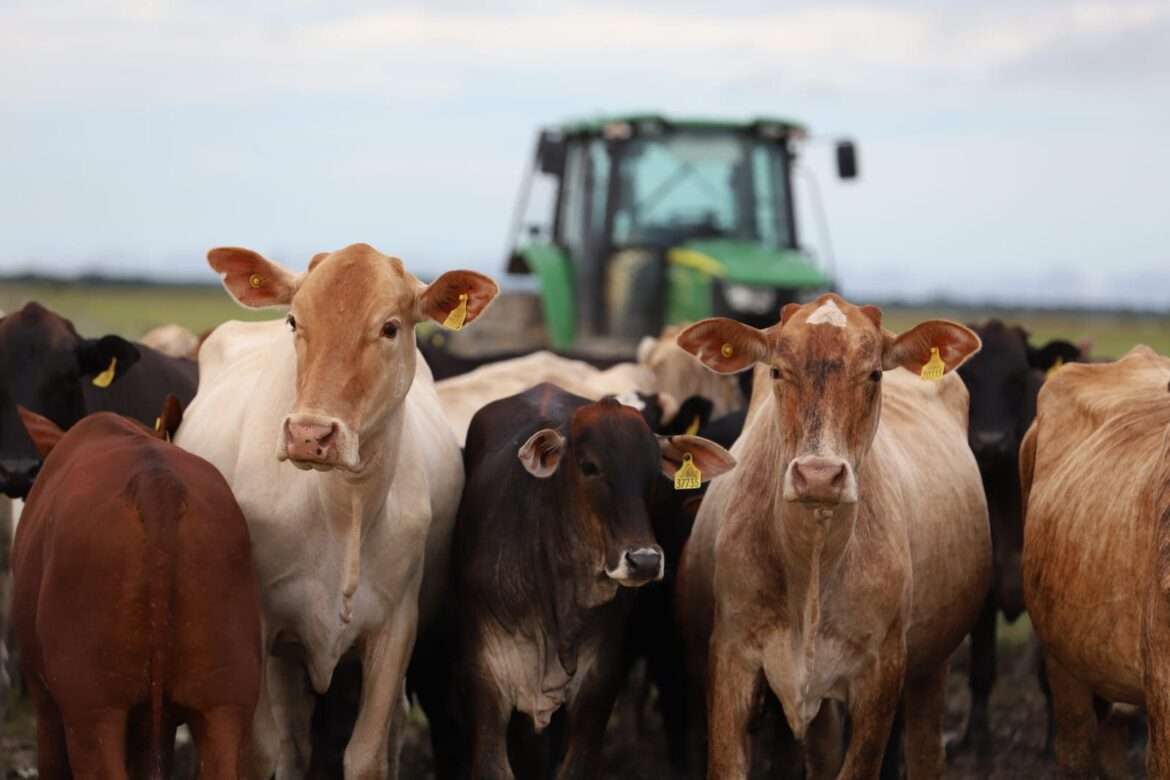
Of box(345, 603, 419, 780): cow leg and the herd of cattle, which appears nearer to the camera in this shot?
the herd of cattle

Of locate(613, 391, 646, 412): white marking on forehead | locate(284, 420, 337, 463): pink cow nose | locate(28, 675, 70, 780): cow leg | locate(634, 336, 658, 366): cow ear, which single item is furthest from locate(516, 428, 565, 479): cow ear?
locate(634, 336, 658, 366): cow ear

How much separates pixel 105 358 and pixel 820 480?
153 inches

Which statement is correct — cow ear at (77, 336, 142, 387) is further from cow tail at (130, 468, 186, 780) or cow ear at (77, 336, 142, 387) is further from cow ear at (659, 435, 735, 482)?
cow tail at (130, 468, 186, 780)

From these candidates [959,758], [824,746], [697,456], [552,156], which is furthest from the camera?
[552,156]

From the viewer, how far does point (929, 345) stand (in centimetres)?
696

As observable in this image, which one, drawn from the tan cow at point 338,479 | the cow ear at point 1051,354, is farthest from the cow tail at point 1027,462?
the tan cow at point 338,479

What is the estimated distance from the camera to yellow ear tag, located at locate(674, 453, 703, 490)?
7.23 metres

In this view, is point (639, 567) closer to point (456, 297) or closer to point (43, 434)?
point (456, 297)

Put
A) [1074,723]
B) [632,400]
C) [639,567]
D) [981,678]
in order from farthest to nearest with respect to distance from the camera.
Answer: [981,678] < [632,400] < [1074,723] < [639,567]

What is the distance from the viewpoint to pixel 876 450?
7.38 m

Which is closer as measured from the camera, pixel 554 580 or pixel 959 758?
pixel 554 580

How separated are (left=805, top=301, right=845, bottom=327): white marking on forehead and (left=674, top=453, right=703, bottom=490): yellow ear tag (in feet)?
2.71

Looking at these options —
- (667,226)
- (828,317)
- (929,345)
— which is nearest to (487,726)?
(828,317)

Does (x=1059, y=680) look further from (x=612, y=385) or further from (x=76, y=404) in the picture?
(x=76, y=404)
